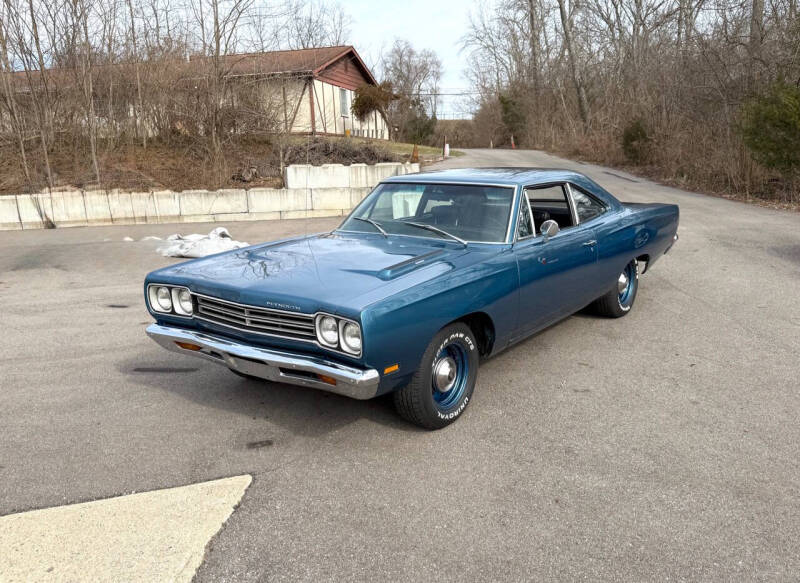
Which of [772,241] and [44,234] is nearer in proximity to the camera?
[772,241]

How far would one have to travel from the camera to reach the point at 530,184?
465cm

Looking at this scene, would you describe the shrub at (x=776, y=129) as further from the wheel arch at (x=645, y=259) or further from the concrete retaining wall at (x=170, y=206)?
the wheel arch at (x=645, y=259)

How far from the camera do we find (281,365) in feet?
10.7

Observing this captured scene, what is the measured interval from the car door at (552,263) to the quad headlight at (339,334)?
57.3 inches

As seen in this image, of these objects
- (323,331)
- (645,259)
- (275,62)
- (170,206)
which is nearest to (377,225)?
(323,331)

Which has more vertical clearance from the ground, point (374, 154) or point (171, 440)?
point (374, 154)

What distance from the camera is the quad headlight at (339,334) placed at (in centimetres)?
311

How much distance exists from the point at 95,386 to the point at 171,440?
1.23 meters

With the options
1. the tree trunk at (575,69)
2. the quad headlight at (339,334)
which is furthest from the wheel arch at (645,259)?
the tree trunk at (575,69)

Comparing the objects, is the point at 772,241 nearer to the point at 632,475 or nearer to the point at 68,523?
the point at 632,475

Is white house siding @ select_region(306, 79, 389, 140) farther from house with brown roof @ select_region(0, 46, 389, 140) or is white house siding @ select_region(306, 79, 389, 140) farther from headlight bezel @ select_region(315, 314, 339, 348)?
headlight bezel @ select_region(315, 314, 339, 348)

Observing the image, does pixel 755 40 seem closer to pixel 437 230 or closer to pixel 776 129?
pixel 776 129

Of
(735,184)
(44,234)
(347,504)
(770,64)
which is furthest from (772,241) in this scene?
(44,234)

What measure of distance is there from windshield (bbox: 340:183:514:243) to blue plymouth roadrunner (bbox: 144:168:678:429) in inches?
0.4
